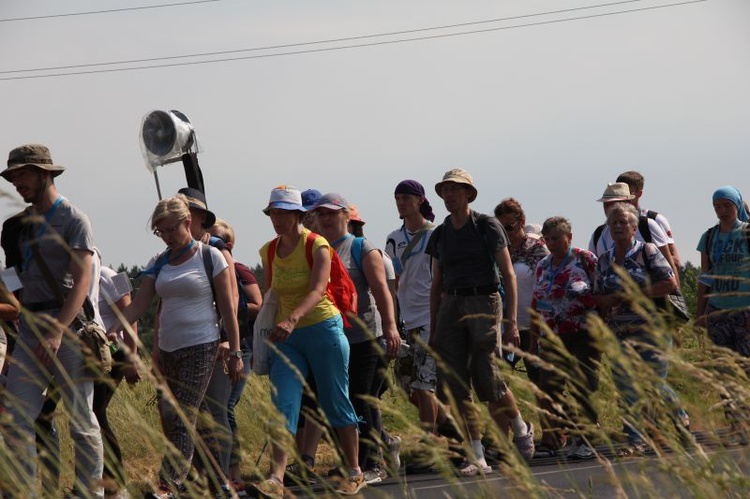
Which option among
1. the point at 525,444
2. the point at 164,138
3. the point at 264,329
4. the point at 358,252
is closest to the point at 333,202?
the point at 358,252

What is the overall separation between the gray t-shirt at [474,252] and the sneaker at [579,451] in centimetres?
138

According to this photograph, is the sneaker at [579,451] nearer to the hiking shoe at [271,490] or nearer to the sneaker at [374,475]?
the sneaker at [374,475]

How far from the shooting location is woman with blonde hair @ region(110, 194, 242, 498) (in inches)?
298

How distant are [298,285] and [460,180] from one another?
1.77m

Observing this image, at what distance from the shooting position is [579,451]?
948 cm

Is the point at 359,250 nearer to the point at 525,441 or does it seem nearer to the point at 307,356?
the point at 307,356

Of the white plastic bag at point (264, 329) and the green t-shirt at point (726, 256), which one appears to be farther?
the green t-shirt at point (726, 256)

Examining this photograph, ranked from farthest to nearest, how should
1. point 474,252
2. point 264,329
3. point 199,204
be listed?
point 474,252
point 199,204
point 264,329

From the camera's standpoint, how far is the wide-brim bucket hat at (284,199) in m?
7.94

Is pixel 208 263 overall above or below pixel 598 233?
above

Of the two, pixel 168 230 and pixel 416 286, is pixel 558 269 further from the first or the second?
pixel 168 230

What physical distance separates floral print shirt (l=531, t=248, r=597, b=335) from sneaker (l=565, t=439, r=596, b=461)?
0.81 metres

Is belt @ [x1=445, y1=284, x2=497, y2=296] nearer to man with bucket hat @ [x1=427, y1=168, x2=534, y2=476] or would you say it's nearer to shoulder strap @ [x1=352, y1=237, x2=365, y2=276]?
man with bucket hat @ [x1=427, y1=168, x2=534, y2=476]

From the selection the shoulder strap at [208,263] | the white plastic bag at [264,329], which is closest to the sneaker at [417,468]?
the white plastic bag at [264,329]
